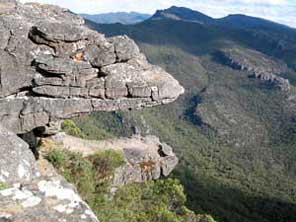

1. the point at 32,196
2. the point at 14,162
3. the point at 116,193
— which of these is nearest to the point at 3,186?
the point at 32,196

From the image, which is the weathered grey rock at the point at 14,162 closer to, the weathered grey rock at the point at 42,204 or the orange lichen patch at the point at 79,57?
the weathered grey rock at the point at 42,204

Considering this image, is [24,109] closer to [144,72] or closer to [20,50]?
[20,50]

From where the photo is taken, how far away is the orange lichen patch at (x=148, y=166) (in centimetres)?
2912

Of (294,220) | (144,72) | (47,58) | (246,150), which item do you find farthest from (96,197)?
(246,150)

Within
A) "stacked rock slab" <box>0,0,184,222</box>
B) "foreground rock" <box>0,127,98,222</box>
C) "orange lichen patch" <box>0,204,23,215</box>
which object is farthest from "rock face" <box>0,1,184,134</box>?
"orange lichen patch" <box>0,204,23,215</box>

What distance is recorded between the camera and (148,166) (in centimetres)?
2934

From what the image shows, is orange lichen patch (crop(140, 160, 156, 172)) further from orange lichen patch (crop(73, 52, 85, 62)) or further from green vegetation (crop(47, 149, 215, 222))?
orange lichen patch (crop(73, 52, 85, 62))

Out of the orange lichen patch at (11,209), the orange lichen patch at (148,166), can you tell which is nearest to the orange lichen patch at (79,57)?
the orange lichen patch at (11,209)

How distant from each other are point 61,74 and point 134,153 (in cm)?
1316

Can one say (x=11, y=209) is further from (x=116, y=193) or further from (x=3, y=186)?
(x=116, y=193)

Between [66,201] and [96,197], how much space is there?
1567 cm

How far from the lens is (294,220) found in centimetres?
10938

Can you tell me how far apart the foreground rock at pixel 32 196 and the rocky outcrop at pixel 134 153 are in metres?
14.8

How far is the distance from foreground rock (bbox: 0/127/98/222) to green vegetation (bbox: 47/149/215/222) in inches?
442
